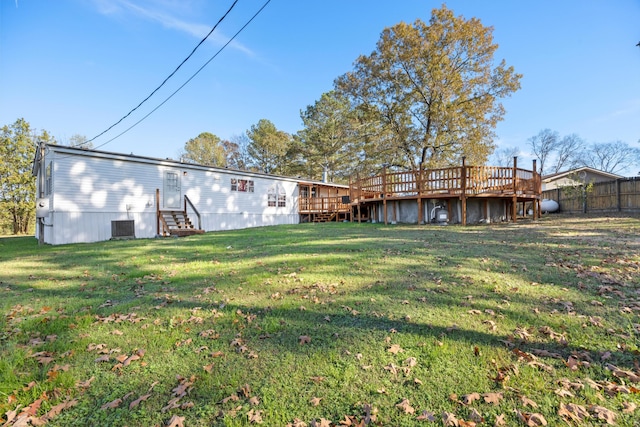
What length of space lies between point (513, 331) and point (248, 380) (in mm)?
2470

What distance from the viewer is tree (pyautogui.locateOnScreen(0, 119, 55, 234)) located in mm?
23605

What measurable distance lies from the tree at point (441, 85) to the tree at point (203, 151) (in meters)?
20.5

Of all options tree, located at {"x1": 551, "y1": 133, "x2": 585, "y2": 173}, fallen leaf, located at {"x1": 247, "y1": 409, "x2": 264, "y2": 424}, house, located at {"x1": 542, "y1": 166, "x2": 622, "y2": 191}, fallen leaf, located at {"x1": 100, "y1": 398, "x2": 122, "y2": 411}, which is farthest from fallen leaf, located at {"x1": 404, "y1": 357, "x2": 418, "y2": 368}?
tree, located at {"x1": 551, "y1": 133, "x2": 585, "y2": 173}

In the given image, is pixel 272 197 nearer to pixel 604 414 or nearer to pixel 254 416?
pixel 254 416

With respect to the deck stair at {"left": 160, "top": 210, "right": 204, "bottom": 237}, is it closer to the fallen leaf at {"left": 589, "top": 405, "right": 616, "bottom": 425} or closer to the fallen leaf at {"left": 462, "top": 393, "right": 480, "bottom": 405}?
the fallen leaf at {"left": 462, "top": 393, "right": 480, "bottom": 405}

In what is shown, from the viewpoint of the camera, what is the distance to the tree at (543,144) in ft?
132

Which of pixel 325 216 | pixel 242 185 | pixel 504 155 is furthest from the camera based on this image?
pixel 504 155

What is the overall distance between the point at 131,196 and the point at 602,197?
2503 centimetres

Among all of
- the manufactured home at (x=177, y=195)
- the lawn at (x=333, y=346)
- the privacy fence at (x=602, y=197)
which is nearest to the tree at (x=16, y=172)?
the manufactured home at (x=177, y=195)

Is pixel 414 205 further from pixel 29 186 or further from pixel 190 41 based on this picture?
pixel 29 186

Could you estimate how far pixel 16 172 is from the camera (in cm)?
2392

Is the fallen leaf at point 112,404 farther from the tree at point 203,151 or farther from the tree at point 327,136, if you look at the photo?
the tree at point 203,151

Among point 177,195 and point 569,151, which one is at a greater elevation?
point 569,151

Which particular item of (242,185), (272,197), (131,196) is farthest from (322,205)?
(131,196)
